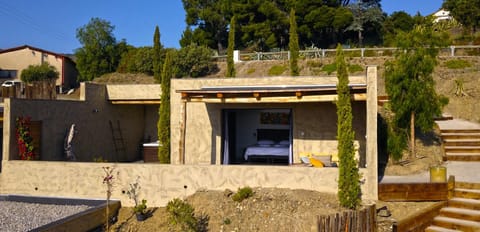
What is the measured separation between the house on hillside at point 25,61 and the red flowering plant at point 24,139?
30.0m

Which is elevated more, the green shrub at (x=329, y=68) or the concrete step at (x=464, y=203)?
the green shrub at (x=329, y=68)

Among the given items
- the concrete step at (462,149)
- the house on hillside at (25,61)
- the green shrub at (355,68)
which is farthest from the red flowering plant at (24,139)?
the house on hillside at (25,61)

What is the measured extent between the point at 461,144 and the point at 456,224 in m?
6.57

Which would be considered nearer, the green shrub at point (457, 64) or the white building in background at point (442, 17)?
the green shrub at point (457, 64)

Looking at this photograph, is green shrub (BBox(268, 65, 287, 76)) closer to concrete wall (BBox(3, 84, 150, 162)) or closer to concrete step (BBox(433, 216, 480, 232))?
concrete wall (BBox(3, 84, 150, 162))

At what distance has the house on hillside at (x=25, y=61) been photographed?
144 ft

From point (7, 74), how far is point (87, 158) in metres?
30.9

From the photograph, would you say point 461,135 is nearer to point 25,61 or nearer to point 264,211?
point 264,211

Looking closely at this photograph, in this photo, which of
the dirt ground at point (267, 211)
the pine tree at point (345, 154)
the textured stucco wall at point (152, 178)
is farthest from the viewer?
the textured stucco wall at point (152, 178)

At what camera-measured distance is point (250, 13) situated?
42.3 m

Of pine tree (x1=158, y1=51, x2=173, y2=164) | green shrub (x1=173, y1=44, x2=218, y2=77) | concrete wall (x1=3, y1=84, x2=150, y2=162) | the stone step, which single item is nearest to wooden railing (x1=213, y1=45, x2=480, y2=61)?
green shrub (x1=173, y1=44, x2=218, y2=77)

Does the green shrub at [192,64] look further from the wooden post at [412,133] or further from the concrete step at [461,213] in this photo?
the concrete step at [461,213]

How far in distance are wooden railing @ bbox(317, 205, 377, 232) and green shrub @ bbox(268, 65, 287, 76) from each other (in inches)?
924

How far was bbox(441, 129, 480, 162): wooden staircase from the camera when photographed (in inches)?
618
